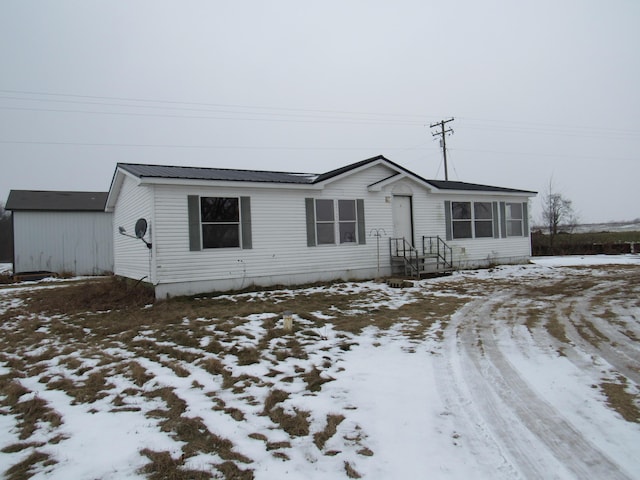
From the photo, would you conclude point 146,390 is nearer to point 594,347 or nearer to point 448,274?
point 594,347

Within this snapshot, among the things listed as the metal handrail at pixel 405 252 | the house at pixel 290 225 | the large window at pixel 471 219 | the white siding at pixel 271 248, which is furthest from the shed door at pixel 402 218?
the large window at pixel 471 219

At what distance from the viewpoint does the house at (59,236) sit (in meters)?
21.0

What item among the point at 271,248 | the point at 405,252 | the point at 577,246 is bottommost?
the point at 577,246

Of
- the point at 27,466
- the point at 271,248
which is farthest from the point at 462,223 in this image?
the point at 27,466

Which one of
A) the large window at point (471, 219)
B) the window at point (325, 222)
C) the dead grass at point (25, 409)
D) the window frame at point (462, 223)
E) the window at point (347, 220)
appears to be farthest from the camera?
the window frame at point (462, 223)

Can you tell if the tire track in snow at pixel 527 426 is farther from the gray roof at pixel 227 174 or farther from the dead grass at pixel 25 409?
the gray roof at pixel 227 174

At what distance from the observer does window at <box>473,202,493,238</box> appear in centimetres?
1625

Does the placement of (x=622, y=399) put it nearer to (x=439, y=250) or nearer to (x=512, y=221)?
(x=439, y=250)

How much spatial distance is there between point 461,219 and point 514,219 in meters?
3.37

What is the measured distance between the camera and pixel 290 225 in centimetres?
1209

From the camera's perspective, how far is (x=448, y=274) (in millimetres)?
14016

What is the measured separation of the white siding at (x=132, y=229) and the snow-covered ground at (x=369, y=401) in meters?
3.59

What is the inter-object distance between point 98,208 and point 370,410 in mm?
23400

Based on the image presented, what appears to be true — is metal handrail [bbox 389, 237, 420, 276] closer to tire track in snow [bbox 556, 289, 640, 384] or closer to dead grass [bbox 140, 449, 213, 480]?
tire track in snow [bbox 556, 289, 640, 384]
